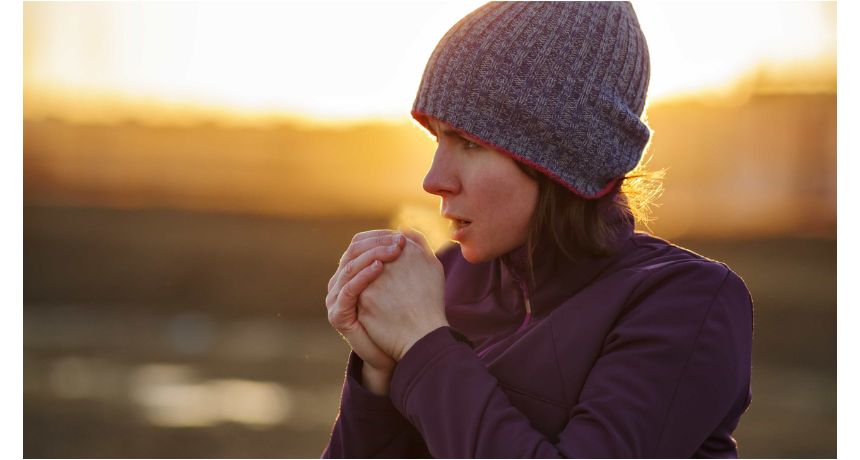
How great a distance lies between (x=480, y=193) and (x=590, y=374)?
1.13 feet

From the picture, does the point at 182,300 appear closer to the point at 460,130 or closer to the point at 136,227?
the point at 136,227

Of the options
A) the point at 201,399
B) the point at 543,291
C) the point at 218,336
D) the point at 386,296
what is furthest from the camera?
the point at 218,336

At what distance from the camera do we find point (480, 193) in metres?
1.52

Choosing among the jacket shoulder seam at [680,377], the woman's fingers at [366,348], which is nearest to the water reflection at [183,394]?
the woman's fingers at [366,348]

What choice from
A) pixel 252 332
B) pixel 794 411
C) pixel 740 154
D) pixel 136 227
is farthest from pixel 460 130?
pixel 740 154

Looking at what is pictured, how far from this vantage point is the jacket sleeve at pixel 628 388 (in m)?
1.32

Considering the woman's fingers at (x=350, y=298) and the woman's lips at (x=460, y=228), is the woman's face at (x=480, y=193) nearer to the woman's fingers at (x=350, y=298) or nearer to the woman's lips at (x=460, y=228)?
the woman's lips at (x=460, y=228)

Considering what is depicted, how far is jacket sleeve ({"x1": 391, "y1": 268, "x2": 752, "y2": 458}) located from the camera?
52.1 inches

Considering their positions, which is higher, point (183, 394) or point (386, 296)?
point (386, 296)

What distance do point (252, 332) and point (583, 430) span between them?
760cm

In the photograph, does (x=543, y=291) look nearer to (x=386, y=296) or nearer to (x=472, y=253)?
(x=472, y=253)

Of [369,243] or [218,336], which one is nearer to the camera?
[369,243]

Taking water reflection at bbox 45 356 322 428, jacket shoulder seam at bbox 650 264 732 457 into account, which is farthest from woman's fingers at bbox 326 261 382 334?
water reflection at bbox 45 356 322 428

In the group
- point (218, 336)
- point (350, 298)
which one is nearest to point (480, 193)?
point (350, 298)
